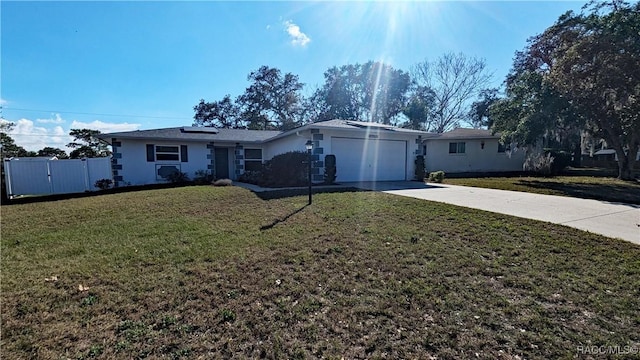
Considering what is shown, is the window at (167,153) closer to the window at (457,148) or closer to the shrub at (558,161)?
the window at (457,148)

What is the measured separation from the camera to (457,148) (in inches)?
815

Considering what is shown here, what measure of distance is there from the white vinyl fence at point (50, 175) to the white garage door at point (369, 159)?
37.6ft

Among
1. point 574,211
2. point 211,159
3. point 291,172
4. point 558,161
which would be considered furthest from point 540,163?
point 211,159

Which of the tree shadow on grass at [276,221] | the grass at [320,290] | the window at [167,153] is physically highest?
the window at [167,153]

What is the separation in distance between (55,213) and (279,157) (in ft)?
23.4

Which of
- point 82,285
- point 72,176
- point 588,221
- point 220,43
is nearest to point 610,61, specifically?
point 588,221

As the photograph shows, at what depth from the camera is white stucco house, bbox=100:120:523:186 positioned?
39.7 feet

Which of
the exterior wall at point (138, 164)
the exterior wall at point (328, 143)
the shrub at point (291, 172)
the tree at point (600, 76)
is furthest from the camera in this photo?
the exterior wall at point (138, 164)

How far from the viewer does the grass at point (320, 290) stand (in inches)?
91.6

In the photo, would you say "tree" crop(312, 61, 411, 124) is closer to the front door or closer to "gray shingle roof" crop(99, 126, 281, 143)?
"gray shingle roof" crop(99, 126, 281, 143)

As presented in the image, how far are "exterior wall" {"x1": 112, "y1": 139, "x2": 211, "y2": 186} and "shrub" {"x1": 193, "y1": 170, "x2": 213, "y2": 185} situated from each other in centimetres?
25

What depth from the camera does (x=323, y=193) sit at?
8961 mm

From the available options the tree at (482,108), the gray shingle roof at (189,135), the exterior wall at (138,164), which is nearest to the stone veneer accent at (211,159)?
the gray shingle roof at (189,135)

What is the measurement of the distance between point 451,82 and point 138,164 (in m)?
29.7
